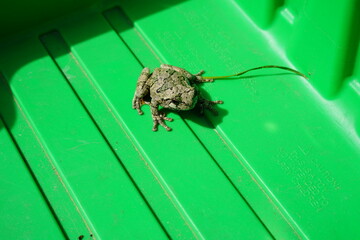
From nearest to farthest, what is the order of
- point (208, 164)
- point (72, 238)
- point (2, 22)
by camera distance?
1. point (72, 238)
2. point (208, 164)
3. point (2, 22)

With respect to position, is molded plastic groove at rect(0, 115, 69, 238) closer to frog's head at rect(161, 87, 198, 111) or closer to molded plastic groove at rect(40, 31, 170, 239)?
molded plastic groove at rect(40, 31, 170, 239)

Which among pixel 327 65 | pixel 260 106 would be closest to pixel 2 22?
pixel 260 106

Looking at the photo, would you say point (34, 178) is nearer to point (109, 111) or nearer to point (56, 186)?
point (56, 186)

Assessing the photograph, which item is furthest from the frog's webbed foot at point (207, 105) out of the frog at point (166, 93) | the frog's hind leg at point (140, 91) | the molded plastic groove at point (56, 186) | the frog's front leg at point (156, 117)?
the molded plastic groove at point (56, 186)

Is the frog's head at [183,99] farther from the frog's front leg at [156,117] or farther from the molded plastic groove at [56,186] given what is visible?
the molded plastic groove at [56,186]

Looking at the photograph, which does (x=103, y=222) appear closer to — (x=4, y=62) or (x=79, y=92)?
(x=79, y=92)

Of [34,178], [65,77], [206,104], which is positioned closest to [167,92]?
[206,104]
